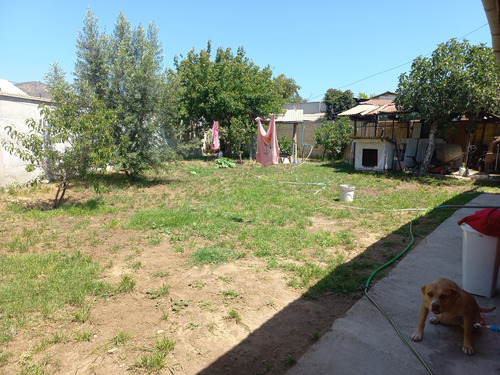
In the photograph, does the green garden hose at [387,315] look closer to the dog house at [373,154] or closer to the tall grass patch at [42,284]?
the tall grass patch at [42,284]

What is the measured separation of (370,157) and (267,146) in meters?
7.57

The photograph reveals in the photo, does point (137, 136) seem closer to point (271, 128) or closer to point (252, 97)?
point (271, 128)

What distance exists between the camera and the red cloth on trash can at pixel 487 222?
8.71 ft

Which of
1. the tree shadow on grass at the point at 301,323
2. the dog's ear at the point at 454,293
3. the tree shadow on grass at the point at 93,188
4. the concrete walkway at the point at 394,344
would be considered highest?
the dog's ear at the point at 454,293

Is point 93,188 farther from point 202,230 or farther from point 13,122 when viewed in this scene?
point 202,230

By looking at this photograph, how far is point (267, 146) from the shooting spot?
28.7 feet

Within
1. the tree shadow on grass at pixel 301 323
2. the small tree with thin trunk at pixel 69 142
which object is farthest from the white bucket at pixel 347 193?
Result: the small tree with thin trunk at pixel 69 142

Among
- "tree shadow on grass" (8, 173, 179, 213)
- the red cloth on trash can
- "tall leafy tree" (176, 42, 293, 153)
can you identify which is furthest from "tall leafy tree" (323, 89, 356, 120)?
the red cloth on trash can

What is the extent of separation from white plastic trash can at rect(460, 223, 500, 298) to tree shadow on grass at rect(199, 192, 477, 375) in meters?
1.00

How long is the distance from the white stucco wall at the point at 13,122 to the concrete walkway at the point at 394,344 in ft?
27.6

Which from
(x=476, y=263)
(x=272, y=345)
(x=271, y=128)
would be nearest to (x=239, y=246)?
(x=272, y=345)

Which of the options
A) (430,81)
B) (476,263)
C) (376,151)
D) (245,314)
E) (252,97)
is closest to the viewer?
(476,263)

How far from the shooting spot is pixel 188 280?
12.4 feet

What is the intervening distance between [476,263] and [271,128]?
630 cm
